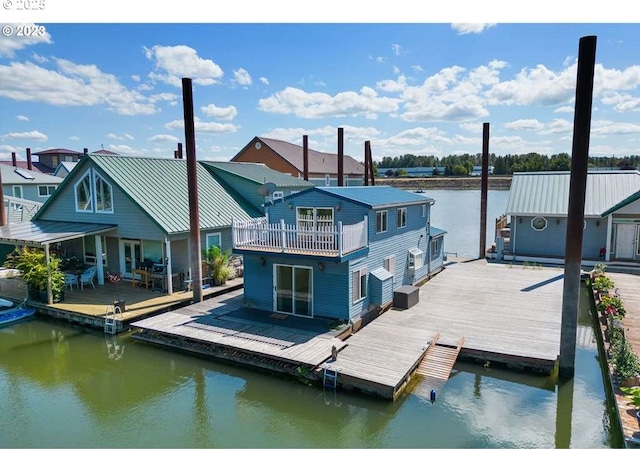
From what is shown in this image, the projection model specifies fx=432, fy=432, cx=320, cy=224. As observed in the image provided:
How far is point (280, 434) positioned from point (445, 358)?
463 cm

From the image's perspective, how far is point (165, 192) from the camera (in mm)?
18469

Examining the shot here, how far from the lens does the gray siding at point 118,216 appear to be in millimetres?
16828

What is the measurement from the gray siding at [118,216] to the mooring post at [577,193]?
525 inches

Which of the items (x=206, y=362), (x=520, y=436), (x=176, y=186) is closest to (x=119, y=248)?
(x=176, y=186)

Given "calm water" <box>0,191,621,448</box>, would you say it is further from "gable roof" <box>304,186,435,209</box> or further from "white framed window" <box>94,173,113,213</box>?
"white framed window" <box>94,173,113,213</box>

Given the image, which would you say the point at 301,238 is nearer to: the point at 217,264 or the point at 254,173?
the point at 217,264

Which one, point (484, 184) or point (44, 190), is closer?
point (484, 184)

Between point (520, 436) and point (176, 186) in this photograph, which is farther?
point (176, 186)

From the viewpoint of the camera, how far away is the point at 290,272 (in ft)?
43.9

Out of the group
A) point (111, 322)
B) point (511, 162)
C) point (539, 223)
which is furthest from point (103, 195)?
point (511, 162)

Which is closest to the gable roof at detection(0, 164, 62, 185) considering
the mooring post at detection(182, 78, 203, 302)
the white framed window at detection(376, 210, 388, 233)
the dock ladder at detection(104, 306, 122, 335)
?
the dock ladder at detection(104, 306, 122, 335)

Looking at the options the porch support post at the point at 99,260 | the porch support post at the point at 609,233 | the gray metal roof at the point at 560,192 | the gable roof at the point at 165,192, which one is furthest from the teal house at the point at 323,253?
the porch support post at the point at 609,233

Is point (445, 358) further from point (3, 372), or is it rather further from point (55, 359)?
point (3, 372)

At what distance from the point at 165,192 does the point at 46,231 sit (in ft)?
15.6
